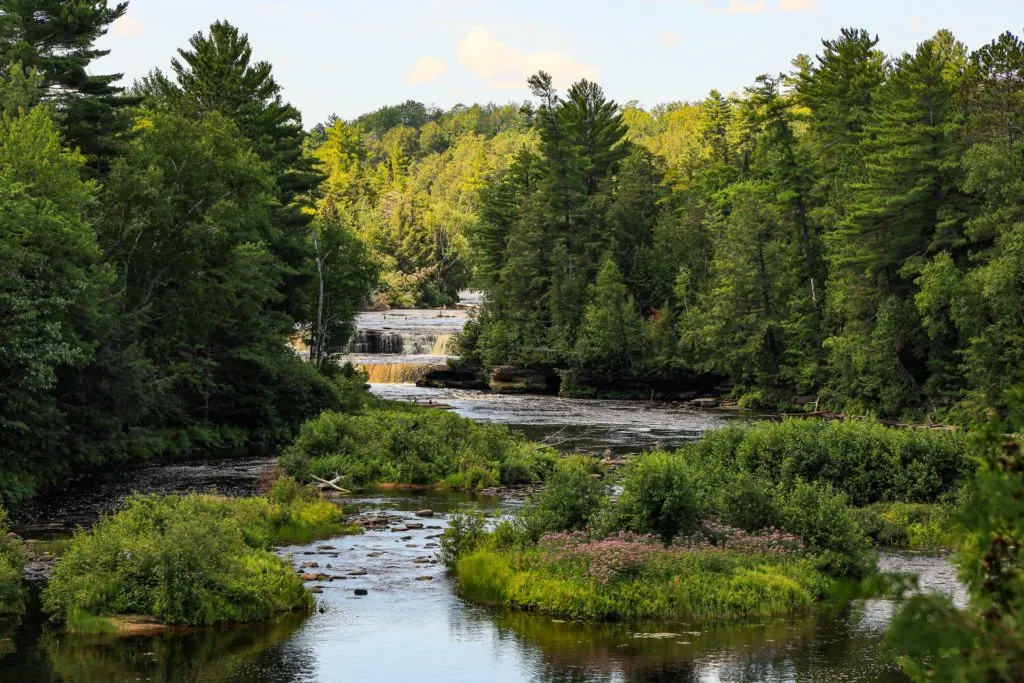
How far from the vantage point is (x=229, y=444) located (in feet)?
172

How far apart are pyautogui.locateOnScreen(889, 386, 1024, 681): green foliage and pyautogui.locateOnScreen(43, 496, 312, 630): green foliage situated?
53.0ft

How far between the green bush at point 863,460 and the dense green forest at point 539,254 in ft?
34.1

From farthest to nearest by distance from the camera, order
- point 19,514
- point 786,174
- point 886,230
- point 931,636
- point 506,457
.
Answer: point 786,174, point 886,230, point 506,457, point 19,514, point 931,636

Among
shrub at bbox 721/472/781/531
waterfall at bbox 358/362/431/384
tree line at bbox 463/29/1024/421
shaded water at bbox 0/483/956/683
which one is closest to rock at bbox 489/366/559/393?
tree line at bbox 463/29/1024/421

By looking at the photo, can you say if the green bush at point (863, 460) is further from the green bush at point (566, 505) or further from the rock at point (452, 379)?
the rock at point (452, 379)

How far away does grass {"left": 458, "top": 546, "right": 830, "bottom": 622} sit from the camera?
23188 mm

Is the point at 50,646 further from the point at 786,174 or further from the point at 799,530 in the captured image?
the point at 786,174

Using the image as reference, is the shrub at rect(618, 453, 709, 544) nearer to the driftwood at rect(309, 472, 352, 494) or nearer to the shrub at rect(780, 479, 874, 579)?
the shrub at rect(780, 479, 874, 579)

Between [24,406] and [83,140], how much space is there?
67.8 feet

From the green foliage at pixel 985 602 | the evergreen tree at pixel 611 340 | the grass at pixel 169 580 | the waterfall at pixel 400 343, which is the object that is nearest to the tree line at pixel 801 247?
the evergreen tree at pixel 611 340

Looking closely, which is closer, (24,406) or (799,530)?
(799,530)

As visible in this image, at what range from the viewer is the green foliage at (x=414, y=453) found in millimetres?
40250

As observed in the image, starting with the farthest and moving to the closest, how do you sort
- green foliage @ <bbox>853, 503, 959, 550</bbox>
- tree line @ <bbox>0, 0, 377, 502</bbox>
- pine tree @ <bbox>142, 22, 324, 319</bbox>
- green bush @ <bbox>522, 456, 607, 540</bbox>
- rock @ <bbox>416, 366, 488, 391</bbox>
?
rock @ <bbox>416, 366, 488, 391</bbox>
pine tree @ <bbox>142, 22, 324, 319</bbox>
tree line @ <bbox>0, 0, 377, 502</bbox>
green foliage @ <bbox>853, 503, 959, 550</bbox>
green bush @ <bbox>522, 456, 607, 540</bbox>

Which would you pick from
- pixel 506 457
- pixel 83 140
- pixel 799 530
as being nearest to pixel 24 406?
pixel 506 457
